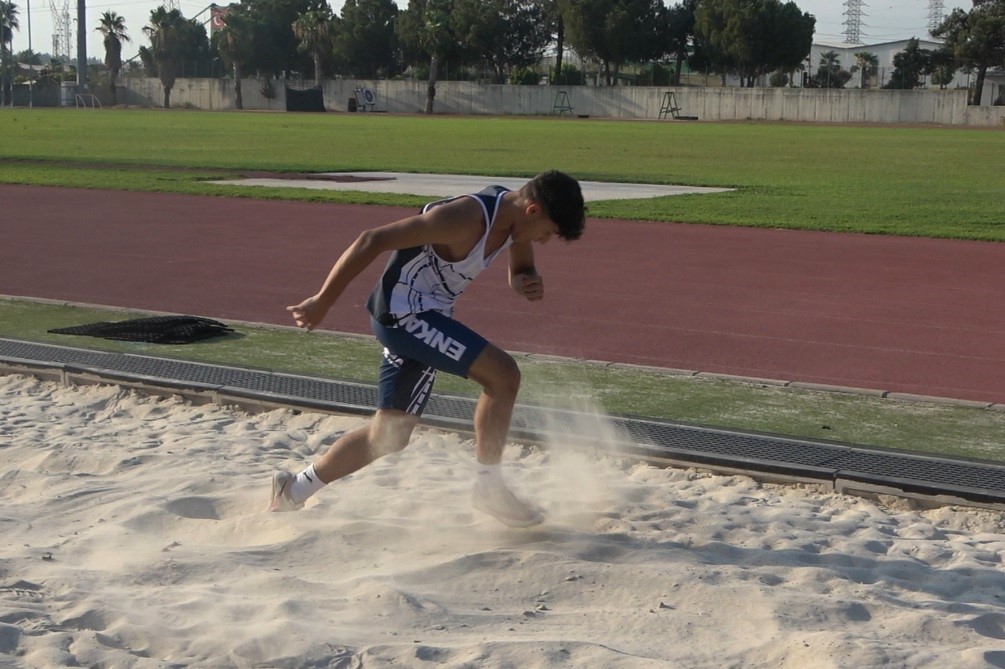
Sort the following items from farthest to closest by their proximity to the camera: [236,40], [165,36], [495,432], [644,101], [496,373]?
[165,36] → [236,40] → [644,101] → [495,432] → [496,373]

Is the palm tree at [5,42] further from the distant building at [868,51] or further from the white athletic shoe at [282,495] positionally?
the white athletic shoe at [282,495]

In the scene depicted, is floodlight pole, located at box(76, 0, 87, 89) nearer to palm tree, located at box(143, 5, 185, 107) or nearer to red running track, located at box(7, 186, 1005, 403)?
palm tree, located at box(143, 5, 185, 107)

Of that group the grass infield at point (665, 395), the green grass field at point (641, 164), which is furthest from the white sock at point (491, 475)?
the green grass field at point (641, 164)

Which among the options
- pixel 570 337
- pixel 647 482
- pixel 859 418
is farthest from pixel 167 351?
pixel 859 418

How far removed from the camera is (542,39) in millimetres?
103375

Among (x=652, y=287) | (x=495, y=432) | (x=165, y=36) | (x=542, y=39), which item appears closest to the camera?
(x=495, y=432)

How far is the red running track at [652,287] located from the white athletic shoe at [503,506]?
131 inches

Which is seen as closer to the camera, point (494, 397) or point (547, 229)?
point (547, 229)

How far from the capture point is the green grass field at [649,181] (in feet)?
23.3

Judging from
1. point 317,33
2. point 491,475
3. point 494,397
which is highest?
point 317,33

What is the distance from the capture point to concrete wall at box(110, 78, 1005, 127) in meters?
72.2

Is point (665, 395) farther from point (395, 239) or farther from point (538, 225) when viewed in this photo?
point (395, 239)

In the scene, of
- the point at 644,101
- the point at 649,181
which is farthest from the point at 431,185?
the point at 644,101

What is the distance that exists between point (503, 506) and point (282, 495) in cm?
91
